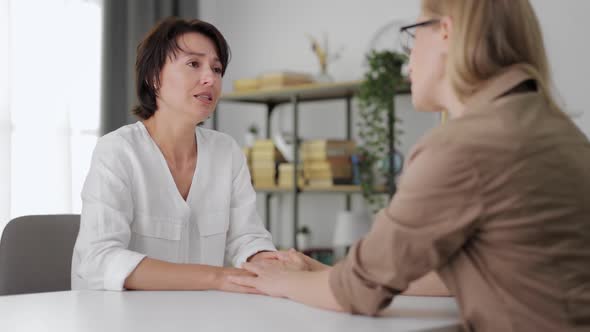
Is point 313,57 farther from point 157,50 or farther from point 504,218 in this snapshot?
point 504,218

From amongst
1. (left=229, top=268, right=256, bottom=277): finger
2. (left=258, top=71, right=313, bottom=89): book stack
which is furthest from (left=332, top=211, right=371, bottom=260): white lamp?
(left=229, top=268, right=256, bottom=277): finger

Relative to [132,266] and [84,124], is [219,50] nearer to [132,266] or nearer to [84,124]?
[132,266]

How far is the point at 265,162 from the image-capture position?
4188 mm

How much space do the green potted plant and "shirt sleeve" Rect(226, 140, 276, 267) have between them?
162 centimetres

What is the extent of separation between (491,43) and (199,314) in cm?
63

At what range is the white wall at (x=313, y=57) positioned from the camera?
10.9 feet

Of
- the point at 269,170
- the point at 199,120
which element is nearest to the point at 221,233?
the point at 199,120

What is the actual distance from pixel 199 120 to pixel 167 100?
107 millimetres

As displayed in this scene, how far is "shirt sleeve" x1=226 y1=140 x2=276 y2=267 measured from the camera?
1.89 meters

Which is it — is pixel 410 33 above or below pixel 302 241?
above

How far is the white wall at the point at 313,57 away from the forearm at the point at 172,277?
96.6 inches

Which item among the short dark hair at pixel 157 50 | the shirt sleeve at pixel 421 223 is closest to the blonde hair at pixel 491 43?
the shirt sleeve at pixel 421 223

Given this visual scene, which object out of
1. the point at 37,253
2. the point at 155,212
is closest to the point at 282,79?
the point at 155,212

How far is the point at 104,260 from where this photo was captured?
1508mm
